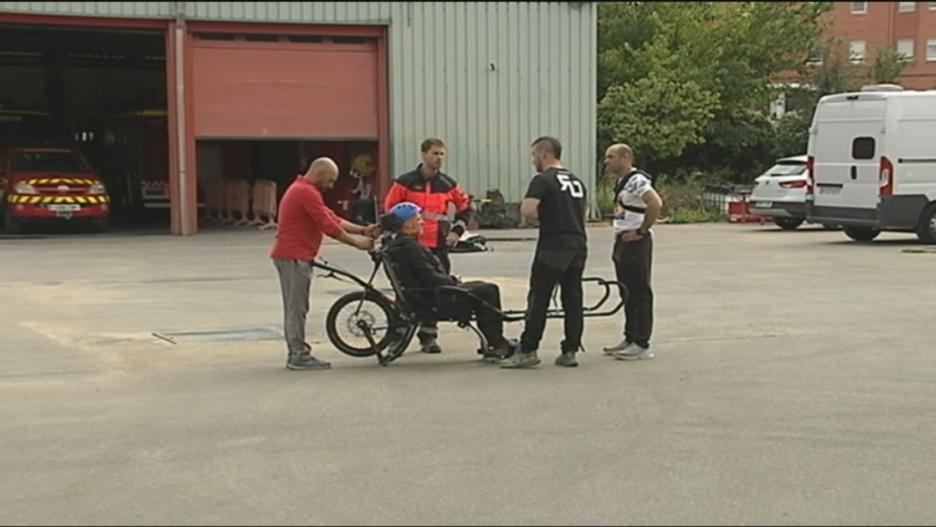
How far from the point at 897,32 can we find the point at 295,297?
52.0 meters

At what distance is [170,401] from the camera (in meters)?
8.28

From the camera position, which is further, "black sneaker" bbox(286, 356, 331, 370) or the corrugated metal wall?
the corrugated metal wall

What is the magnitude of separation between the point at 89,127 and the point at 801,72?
2436cm

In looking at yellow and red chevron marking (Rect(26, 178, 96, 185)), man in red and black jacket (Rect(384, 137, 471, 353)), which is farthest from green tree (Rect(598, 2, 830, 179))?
man in red and black jacket (Rect(384, 137, 471, 353))

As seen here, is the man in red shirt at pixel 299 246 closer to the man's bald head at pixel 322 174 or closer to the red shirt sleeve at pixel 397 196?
the man's bald head at pixel 322 174

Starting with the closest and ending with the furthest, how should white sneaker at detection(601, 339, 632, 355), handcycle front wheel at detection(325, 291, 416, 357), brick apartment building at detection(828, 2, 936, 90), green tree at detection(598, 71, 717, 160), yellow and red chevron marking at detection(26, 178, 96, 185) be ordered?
handcycle front wheel at detection(325, 291, 416, 357), white sneaker at detection(601, 339, 632, 355), yellow and red chevron marking at detection(26, 178, 96, 185), green tree at detection(598, 71, 717, 160), brick apartment building at detection(828, 2, 936, 90)

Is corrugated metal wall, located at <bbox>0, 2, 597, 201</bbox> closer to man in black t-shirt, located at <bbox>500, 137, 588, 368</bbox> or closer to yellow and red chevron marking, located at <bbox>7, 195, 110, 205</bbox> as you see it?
yellow and red chevron marking, located at <bbox>7, 195, 110, 205</bbox>

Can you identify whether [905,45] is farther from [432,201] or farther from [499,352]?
[499,352]

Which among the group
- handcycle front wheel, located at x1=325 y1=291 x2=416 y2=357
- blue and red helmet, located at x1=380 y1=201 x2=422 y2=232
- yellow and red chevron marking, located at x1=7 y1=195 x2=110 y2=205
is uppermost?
blue and red helmet, located at x1=380 y1=201 x2=422 y2=232

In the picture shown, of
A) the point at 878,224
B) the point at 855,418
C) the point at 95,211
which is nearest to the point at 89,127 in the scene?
the point at 95,211

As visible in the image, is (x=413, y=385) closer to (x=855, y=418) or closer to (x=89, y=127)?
(x=855, y=418)

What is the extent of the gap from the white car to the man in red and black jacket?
15.3 m

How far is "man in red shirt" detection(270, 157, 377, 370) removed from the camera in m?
9.43

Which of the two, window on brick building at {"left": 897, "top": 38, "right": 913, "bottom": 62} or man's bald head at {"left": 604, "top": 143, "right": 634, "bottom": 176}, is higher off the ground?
window on brick building at {"left": 897, "top": 38, "right": 913, "bottom": 62}
